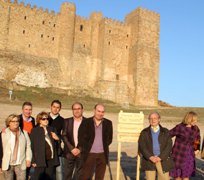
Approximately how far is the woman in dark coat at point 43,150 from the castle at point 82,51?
84.0ft

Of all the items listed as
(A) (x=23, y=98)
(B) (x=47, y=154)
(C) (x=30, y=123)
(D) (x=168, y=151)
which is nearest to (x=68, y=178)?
(B) (x=47, y=154)

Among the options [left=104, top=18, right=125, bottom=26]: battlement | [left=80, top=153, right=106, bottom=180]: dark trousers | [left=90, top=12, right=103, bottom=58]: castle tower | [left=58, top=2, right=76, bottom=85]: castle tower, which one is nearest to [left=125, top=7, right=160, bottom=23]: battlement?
[left=104, top=18, right=125, bottom=26]: battlement

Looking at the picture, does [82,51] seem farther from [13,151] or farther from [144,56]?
[13,151]

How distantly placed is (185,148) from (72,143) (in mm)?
1892

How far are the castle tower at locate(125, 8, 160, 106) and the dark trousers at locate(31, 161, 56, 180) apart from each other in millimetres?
29055

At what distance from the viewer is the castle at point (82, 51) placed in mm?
30234

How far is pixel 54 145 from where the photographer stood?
16.4 ft

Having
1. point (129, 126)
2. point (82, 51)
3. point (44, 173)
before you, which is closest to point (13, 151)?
point (44, 173)

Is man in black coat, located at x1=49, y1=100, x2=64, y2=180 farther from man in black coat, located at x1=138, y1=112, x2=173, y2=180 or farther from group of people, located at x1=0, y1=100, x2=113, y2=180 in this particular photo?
man in black coat, located at x1=138, y1=112, x2=173, y2=180

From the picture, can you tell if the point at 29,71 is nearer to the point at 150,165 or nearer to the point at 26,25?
the point at 26,25

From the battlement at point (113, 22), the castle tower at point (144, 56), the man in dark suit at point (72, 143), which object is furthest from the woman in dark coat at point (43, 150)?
the battlement at point (113, 22)

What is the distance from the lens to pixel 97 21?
114 feet

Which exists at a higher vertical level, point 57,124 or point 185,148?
point 57,124

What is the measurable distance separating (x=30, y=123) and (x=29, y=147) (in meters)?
0.64
